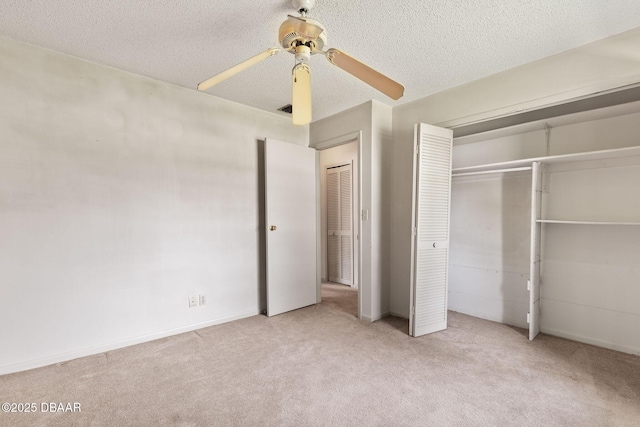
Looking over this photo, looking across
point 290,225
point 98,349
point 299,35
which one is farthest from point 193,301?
point 299,35

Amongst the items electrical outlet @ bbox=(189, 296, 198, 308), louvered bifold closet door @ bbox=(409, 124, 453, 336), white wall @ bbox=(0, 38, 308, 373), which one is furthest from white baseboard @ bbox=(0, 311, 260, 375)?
louvered bifold closet door @ bbox=(409, 124, 453, 336)

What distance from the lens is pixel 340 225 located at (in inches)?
198

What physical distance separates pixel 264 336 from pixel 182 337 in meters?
0.76

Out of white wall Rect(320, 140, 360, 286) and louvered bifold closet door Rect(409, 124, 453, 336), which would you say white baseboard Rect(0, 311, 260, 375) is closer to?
louvered bifold closet door Rect(409, 124, 453, 336)

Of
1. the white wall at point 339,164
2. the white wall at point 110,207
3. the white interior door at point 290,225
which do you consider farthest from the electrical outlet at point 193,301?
the white wall at point 339,164

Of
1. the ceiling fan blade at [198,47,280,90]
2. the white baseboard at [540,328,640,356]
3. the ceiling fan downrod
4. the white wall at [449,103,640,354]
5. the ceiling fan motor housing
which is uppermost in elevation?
the ceiling fan downrod

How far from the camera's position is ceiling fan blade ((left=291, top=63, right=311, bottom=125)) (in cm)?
160

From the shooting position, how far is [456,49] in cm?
223

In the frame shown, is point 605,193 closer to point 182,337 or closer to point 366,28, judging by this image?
point 366,28

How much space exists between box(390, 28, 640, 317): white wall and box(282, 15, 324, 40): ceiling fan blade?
192 cm

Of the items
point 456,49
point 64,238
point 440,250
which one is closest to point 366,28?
point 456,49

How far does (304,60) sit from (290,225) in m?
2.18

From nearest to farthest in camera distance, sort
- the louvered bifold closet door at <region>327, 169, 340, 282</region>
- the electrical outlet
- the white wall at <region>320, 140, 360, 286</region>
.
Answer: the electrical outlet
the white wall at <region>320, 140, 360, 286</region>
the louvered bifold closet door at <region>327, 169, 340, 282</region>

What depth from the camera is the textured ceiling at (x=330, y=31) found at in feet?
5.79
